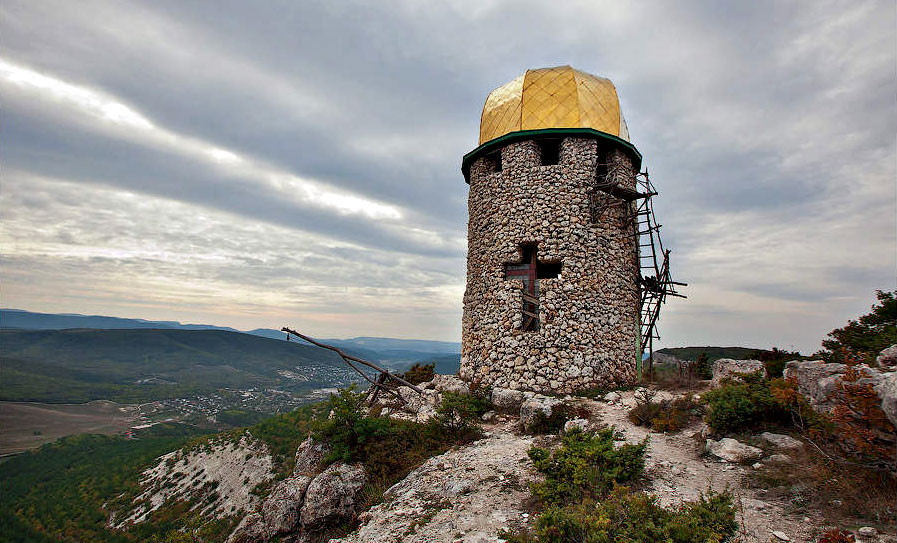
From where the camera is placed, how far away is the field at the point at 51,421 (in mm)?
56094

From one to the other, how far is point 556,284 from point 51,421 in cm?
9090

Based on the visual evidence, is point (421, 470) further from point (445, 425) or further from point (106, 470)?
point (106, 470)

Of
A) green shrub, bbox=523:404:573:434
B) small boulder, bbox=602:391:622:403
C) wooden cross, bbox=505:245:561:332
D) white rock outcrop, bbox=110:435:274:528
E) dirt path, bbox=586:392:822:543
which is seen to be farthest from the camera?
white rock outcrop, bbox=110:435:274:528

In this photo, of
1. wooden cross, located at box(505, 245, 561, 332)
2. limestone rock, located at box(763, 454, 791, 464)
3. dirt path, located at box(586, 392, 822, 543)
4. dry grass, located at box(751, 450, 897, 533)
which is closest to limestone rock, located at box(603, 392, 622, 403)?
dirt path, located at box(586, 392, 822, 543)

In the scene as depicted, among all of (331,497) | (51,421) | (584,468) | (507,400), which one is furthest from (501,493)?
(51,421)

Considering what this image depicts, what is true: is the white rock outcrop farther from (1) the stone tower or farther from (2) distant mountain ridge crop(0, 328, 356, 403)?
(2) distant mountain ridge crop(0, 328, 356, 403)

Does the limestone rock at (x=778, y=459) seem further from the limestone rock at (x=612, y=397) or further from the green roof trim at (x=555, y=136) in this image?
the green roof trim at (x=555, y=136)

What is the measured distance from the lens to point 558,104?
13.4 meters

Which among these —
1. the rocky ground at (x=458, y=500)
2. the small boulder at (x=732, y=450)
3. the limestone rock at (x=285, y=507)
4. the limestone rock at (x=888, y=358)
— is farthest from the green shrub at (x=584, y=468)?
the limestone rock at (x=285, y=507)

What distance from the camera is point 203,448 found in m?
23.6

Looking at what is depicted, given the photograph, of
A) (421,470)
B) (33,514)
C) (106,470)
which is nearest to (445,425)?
(421,470)

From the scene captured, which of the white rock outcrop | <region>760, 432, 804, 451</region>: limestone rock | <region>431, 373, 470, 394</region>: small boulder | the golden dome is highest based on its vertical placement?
the golden dome

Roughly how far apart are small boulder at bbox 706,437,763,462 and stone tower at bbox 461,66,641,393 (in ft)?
15.8

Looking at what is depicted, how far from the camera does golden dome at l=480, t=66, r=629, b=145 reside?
1329cm
